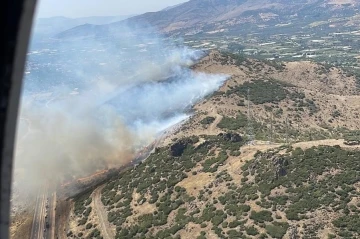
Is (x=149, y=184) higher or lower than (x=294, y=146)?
lower

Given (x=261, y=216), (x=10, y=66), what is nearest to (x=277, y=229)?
(x=261, y=216)

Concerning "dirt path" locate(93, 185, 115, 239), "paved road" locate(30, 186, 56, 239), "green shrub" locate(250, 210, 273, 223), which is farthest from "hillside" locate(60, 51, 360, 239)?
"paved road" locate(30, 186, 56, 239)

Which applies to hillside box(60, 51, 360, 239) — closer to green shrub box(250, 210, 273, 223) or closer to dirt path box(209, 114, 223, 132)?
green shrub box(250, 210, 273, 223)

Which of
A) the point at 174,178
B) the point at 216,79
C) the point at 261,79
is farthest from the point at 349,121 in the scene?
the point at 174,178

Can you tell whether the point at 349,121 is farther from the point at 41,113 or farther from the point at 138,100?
the point at 41,113

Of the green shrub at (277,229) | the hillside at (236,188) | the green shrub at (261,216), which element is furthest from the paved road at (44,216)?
the green shrub at (277,229)

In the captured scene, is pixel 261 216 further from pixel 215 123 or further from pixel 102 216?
pixel 215 123
